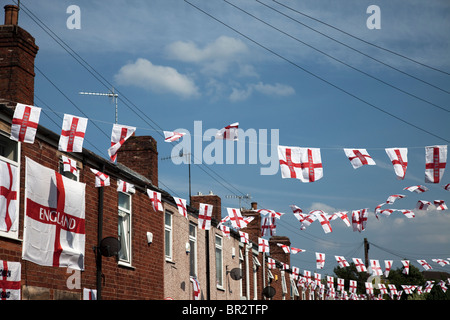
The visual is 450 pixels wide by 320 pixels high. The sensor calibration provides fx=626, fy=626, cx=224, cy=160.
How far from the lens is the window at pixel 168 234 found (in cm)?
2261

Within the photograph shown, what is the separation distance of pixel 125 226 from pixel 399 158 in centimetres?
864

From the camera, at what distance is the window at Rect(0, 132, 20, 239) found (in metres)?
13.3

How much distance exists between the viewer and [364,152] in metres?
15.8

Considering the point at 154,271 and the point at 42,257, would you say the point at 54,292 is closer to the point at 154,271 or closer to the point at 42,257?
the point at 42,257

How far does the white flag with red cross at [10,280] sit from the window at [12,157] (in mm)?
626

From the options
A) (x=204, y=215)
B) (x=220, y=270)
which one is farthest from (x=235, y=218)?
(x=220, y=270)

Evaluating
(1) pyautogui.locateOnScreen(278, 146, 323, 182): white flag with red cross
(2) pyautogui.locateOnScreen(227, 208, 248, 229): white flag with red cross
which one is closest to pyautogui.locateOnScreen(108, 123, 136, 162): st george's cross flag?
(1) pyautogui.locateOnScreen(278, 146, 323, 182): white flag with red cross

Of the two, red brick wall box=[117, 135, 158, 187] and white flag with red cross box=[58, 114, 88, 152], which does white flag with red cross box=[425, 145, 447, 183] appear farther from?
red brick wall box=[117, 135, 158, 187]

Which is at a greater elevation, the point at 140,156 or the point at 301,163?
the point at 140,156

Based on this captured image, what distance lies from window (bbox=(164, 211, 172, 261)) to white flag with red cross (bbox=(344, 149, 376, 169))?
29.1 ft

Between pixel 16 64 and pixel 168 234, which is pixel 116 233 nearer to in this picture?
pixel 168 234

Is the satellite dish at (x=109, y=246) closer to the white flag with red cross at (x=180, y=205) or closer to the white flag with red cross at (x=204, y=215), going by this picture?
the white flag with red cross at (x=180, y=205)

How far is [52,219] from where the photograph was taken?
14.1 metres

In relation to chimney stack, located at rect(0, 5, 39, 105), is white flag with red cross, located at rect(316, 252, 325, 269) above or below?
below
